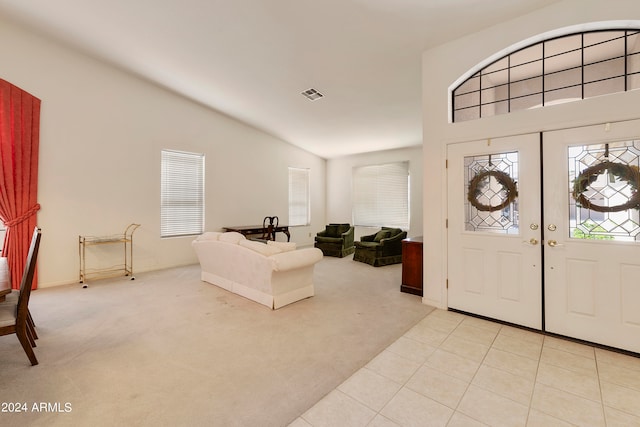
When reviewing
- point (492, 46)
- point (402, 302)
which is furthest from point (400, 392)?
point (492, 46)

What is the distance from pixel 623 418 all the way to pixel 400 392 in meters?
1.32

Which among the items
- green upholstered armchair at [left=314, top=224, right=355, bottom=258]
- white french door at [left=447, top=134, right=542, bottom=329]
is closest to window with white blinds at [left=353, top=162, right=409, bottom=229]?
green upholstered armchair at [left=314, top=224, right=355, bottom=258]

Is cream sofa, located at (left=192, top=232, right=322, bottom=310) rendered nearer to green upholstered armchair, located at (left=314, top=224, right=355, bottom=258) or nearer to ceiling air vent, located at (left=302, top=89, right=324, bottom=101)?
ceiling air vent, located at (left=302, top=89, right=324, bottom=101)

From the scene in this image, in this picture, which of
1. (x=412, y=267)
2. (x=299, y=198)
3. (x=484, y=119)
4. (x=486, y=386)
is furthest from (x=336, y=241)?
(x=486, y=386)

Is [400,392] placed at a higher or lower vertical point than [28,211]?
lower

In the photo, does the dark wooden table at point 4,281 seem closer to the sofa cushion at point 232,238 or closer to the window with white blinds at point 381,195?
the sofa cushion at point 232,238

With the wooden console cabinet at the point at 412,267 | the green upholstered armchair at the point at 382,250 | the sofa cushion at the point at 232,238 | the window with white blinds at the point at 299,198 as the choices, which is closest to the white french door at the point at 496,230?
the wooden console cabinet at the point at 412,267

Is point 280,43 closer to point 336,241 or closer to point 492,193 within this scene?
point 492,193

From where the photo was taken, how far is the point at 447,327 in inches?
116

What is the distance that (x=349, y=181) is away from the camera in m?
8.52

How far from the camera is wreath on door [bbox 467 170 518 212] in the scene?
2.94 metres

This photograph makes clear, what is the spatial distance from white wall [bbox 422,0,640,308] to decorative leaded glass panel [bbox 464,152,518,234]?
0.26 metres

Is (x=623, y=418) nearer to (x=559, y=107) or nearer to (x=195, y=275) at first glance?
(x=559, y=107)

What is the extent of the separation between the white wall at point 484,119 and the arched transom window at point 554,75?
7.7 inches
